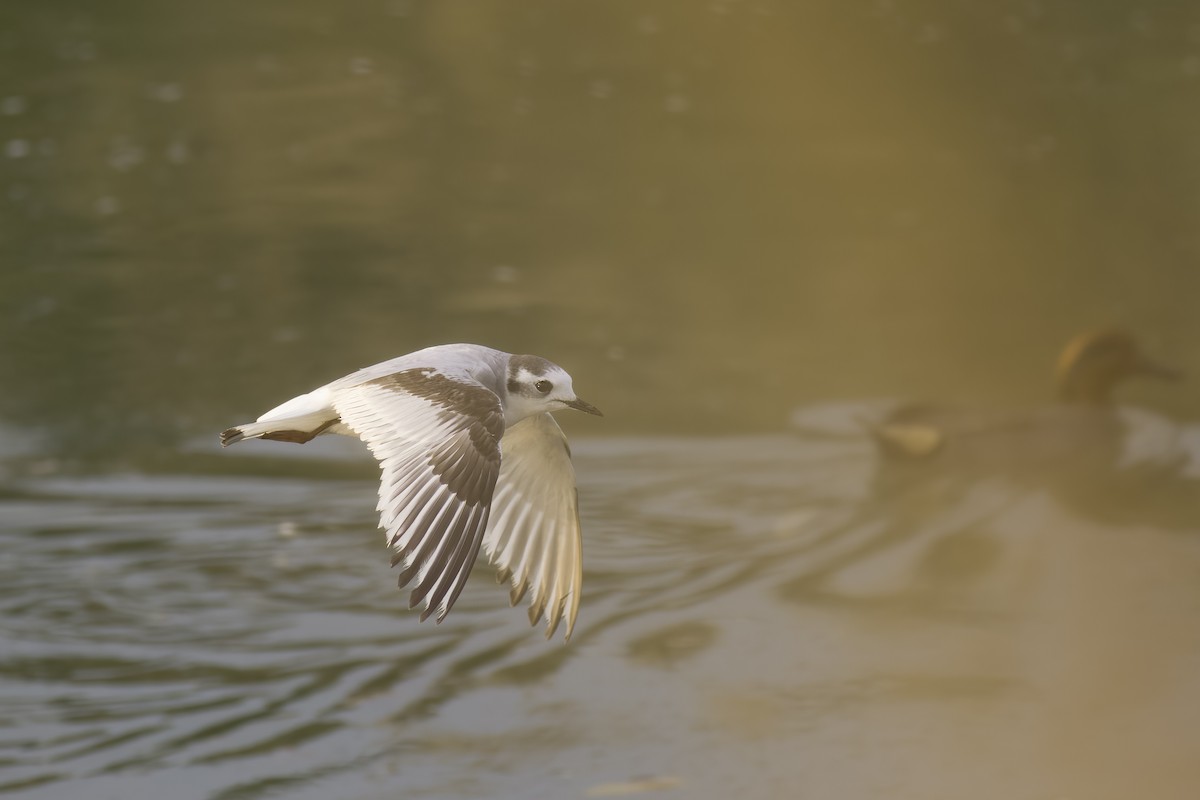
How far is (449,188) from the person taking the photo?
42.0 ft

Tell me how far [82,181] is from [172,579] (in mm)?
5413

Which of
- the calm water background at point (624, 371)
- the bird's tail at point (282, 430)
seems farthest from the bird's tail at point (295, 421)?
the calm water background at point (624, 371)

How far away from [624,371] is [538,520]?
4.97 m

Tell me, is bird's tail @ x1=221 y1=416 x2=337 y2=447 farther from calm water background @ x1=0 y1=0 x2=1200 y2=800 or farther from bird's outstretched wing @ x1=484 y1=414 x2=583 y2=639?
calm water background @ x1=0 y1=0 x2=1200 y2=800

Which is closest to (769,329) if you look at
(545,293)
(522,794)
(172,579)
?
(545,293)

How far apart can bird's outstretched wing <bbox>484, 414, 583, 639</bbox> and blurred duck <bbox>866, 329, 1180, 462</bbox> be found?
13.8 ft

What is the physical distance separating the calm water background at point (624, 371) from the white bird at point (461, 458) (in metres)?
1.50

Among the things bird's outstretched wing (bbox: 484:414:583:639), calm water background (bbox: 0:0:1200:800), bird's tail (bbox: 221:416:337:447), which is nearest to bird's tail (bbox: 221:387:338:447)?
bird's tail (bbox: 221:416:337:447)

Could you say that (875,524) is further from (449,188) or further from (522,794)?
(449,188)

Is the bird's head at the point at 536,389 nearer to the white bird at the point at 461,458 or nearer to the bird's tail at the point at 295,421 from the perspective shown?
the white bird at the point at 461,458

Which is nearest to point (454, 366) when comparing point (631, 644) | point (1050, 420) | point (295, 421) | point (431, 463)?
point (295, 421)

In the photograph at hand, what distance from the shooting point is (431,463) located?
4414mm

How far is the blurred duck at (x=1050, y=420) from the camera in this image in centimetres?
934

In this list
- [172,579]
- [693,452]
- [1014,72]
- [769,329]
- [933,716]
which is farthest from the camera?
[1014,72]
